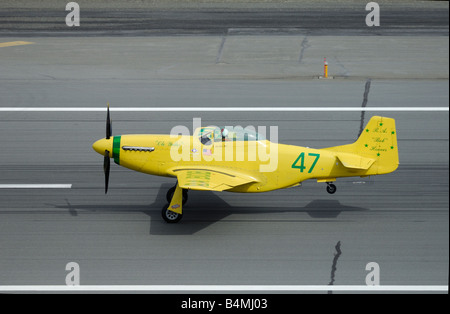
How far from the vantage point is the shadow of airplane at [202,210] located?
17828 millimetres

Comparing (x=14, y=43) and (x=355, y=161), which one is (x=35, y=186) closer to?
(x=355, y=161)

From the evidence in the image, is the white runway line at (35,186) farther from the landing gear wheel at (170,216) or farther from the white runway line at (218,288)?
the white runway line at (218,288)

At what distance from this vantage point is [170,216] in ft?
58.1

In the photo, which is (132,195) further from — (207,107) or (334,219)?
(207,107)

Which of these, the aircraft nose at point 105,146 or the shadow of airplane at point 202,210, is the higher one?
the aircraft nose at point 105,146

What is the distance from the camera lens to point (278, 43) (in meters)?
36.7

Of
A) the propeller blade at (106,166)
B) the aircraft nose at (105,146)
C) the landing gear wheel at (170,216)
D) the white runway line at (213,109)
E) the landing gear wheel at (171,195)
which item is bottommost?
the landing gear wheel at (170,216)

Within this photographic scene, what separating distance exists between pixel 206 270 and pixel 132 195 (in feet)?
16.1

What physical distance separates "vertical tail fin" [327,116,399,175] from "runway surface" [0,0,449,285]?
5.23 ft

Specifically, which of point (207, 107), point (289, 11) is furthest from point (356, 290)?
point (289, 11)

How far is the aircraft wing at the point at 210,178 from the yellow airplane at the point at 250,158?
0.03 m

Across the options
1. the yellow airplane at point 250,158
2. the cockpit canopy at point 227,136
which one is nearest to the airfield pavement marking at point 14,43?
the yellow airplane at point 250,158

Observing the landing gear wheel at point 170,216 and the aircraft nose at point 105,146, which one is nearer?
the landing gear wheel at point 170,216

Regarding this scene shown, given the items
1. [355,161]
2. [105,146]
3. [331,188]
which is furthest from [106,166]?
[355,161]
